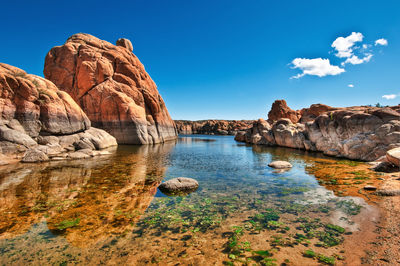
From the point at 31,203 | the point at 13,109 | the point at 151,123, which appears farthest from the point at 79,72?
the point at 31,203

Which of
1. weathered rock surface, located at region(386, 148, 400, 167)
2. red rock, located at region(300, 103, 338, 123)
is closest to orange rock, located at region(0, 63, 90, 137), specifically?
weathered rock surface, located at region(386, 148, 400, 167)

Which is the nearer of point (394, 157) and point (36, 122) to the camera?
point (394, 157)

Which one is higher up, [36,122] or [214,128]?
[214,128]

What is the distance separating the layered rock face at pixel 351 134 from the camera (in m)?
19.6

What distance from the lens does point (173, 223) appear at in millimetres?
6805

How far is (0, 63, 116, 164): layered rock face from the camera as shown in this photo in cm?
1756

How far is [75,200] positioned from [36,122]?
62.4ft

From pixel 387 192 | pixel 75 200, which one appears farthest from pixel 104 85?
pixel 387 192

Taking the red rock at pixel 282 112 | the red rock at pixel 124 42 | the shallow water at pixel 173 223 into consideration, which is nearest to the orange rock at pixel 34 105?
the shallow water at pixel 173 223

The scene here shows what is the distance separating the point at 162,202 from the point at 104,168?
31.4 ft

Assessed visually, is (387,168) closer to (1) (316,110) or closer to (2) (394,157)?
(2) (394,157)

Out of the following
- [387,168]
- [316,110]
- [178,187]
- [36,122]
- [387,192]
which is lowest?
[178,187]

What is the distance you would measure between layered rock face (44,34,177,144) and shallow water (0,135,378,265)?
2648 centimetres

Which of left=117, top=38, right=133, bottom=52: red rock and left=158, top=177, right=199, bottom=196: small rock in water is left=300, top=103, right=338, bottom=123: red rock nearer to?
left=117, top=38, right=133, bottom=52: red rock
